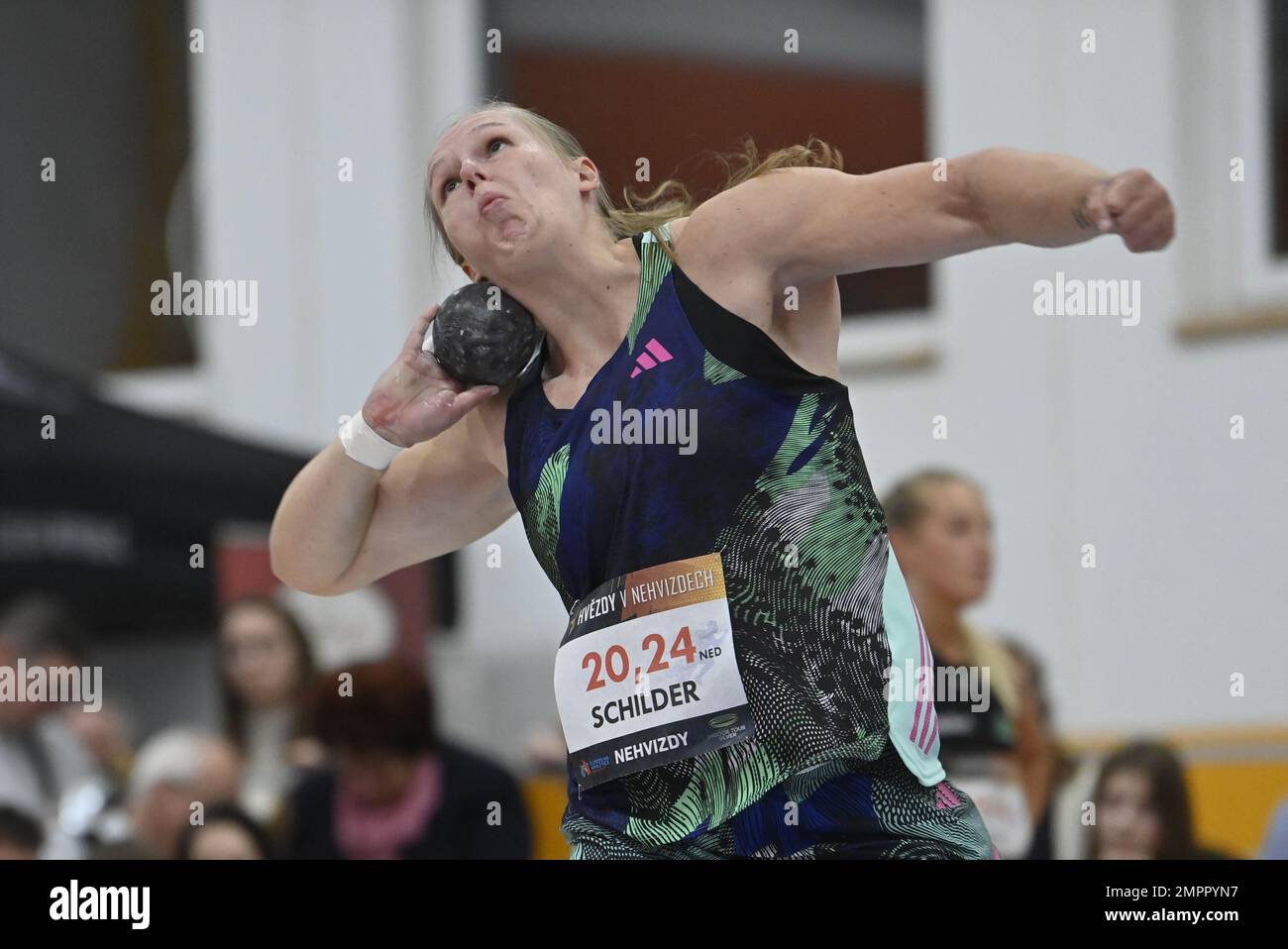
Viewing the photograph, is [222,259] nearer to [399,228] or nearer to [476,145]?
[399,228]

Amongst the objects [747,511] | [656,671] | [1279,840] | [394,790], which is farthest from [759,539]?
[394,790]

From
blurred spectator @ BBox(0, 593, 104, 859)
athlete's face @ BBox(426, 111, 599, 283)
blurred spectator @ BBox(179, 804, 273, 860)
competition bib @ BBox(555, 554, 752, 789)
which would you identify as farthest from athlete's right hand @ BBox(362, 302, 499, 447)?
blurred spectator @ BBox(0, 593, 104, 859)

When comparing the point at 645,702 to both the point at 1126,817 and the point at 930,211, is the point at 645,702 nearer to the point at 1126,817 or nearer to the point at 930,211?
the point at 930,211

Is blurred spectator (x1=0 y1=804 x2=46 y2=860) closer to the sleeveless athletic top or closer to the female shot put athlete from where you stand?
the female shot put athlete

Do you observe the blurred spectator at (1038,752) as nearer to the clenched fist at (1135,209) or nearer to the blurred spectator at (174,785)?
the blurred spectator at (174,785)

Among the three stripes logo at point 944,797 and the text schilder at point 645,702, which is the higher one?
the text schilder at point 645,702

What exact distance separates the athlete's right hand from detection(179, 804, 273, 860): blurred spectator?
1754 millimetres

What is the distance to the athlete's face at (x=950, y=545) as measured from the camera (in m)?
4.16

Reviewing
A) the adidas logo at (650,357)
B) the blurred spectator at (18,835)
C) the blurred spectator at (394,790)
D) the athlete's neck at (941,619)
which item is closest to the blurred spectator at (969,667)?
the athlete's neck at (941,619)

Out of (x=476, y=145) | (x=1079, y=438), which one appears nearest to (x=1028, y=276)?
(x=1079, y=438)

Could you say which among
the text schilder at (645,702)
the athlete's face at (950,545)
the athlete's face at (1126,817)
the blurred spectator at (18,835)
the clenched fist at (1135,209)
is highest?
the clenched fist at (1135,209)
